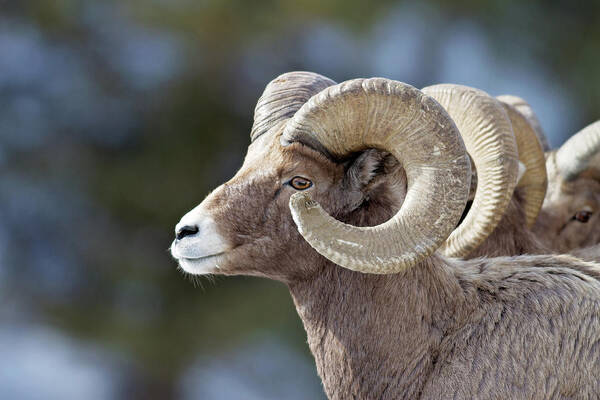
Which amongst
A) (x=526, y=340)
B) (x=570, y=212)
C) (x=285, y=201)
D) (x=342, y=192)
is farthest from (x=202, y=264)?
(x=570, y=212)

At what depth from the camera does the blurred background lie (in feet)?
54.8

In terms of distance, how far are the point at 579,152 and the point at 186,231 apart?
4.19 metres

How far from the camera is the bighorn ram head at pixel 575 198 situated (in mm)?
7168

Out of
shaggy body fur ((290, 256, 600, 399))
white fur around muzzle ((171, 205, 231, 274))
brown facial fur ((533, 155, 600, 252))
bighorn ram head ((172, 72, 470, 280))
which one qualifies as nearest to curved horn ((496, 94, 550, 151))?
brown facial fur ((533, 155, 600, 252))

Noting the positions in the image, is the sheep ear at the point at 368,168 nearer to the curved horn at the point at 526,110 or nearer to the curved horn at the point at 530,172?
the curved horn at the point at 530,172

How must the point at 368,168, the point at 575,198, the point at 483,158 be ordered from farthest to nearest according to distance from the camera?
the point at 575,198
the point at 483,158
the point at 368,168

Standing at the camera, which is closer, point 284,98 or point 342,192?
point 342,192

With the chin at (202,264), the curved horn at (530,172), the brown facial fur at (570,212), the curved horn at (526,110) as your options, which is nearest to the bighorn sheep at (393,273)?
the chin at (202,264)

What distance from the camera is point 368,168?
4359 mm

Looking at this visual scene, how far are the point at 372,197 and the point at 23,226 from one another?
47.1 feet

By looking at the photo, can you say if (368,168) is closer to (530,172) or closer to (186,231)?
(186,231)

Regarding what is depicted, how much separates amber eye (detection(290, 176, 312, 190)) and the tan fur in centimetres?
3

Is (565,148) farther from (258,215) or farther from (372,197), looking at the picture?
(258,215)

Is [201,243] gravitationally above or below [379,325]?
above
